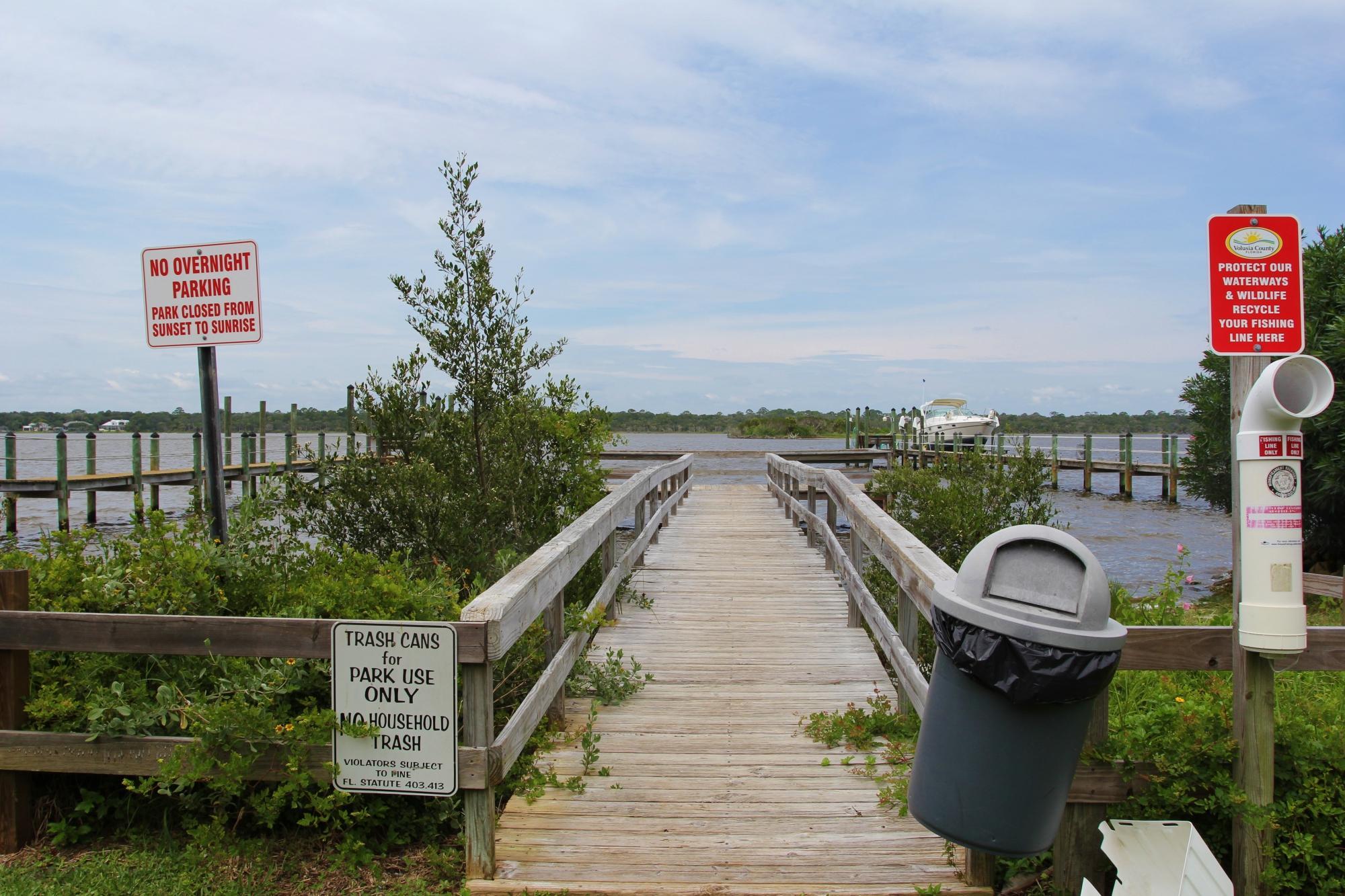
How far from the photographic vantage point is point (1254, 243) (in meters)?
3.31

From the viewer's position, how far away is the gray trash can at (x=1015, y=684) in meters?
2.50

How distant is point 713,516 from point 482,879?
11062 mm

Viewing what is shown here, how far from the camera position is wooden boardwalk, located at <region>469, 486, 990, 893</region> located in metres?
3.39

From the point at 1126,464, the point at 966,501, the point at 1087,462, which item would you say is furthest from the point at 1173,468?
the point at 966,501

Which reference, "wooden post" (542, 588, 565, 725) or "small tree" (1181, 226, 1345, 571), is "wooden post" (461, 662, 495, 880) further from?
"small tree" (1181, 226, 1345, 571)

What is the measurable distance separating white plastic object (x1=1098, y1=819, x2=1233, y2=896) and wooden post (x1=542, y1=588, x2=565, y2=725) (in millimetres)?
2474

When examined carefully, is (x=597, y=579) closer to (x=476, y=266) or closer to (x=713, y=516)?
(x=476, y=266)

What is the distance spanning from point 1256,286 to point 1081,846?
1.97m

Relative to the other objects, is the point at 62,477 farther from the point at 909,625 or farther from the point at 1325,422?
the point at 1325,422

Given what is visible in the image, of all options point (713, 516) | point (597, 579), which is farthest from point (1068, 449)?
point (597, 579)

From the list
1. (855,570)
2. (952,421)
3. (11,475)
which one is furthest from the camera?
(952,421)

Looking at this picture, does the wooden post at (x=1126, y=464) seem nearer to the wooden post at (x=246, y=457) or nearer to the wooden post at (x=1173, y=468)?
the wooden post at (x=1173, y=468)

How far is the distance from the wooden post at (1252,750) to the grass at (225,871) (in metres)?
2.60

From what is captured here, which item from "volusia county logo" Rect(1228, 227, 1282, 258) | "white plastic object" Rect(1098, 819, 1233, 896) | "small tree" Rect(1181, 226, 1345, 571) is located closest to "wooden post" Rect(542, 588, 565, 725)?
"white plastic object" Rect(1098, 819, 1233, 896)
